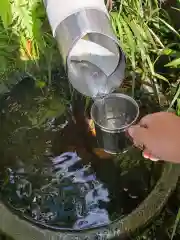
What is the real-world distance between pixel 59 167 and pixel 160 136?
0.63 metres

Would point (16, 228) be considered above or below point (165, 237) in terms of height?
above

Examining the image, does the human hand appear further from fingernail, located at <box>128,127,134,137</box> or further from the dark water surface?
the dark water surface

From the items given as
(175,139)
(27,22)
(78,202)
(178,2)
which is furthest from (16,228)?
(178,2)

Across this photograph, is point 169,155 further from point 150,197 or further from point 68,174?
point 68,174

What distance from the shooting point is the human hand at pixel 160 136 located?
191 centimetres

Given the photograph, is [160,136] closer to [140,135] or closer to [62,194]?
[140,135]

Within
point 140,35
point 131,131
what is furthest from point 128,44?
point 131,131

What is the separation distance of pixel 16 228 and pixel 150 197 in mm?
522

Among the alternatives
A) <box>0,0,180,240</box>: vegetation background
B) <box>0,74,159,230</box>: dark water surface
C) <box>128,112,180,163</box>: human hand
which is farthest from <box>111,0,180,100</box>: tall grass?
<box>128,112,180,163</box>: human hand

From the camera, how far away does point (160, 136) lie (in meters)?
1.94

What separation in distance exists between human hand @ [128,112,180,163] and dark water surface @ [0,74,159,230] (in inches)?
12.2

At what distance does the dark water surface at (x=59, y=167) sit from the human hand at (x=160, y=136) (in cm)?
31

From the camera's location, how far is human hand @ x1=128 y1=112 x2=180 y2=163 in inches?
75.2

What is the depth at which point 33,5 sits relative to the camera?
2.51 meters
